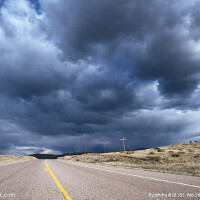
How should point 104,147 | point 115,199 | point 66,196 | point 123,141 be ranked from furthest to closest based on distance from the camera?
point 104,147, point 123,141, point 66,196, point 115,199

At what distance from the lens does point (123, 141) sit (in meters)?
64.1

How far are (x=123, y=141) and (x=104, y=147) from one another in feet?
71.7

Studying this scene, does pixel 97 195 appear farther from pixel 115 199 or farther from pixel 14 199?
pixel 14 199

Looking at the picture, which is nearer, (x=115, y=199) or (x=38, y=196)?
(x=115, y=199)

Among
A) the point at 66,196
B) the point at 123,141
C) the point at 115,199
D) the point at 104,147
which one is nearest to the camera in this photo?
the point at 115,199

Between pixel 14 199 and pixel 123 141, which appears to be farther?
pixel 123 141

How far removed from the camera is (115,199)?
5086 mm

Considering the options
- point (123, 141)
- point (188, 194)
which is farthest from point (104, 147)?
point (188, 194)

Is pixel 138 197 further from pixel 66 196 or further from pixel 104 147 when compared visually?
pixel 104 147

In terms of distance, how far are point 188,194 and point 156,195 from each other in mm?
1055

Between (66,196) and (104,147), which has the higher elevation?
(104,147)

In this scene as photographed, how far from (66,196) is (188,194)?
3936 millimetres

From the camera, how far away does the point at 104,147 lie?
83.5 m

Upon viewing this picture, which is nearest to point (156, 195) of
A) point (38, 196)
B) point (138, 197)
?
point (138, 197)
